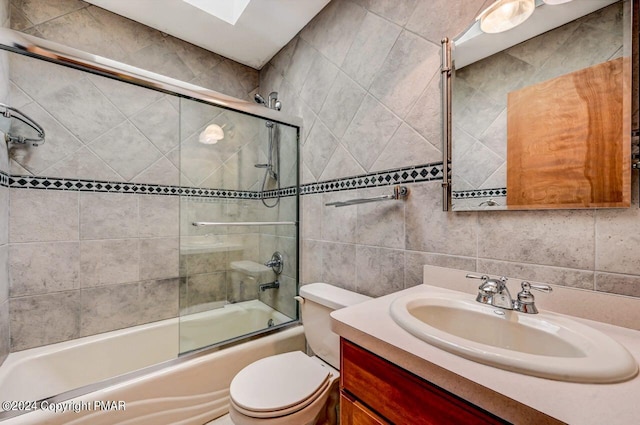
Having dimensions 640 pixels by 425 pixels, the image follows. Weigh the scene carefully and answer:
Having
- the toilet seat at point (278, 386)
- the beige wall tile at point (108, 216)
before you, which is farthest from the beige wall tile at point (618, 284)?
the beige wall tile at point (108, 216)

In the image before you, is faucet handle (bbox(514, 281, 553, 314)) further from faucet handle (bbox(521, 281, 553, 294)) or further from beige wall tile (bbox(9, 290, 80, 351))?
beige wall tile (bbox(9, 290, 80, 351))

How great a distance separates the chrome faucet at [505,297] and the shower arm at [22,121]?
2155mm

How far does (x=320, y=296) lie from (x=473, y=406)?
928 mm

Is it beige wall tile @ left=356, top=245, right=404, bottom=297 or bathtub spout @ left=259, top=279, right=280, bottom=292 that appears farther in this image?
bathtub spout @ left=259, top=279, right=280, bottom=292

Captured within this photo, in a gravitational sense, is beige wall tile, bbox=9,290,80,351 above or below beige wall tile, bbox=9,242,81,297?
below

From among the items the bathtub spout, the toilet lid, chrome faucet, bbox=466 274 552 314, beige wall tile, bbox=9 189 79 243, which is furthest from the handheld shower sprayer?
chrome faucet, bbox=466 274 552 314

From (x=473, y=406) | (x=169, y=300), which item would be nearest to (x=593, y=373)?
(x=473, y=406)

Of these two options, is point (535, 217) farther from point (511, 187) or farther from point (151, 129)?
point (151, 129)

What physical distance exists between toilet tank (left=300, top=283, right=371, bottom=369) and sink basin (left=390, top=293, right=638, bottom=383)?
1.60 feet

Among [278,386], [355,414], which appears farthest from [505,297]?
[278,386]

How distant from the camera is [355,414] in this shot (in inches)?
30.2

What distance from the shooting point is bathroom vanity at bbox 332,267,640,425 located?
435 mm

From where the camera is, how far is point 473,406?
52 cm

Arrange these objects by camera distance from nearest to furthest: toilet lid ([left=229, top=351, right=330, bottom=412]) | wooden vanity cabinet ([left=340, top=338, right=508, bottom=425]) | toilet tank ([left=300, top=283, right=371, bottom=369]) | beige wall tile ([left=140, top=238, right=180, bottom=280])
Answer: wooden vanity cabinet ([left=340, top=338, right=508, bottom=425]) < toilet lid ([left=229, top=351, right=330, bottom=412]) < toilet tank ([left=300, top=283, right=371, bottom=369]) < beige wall tile ([left=140, top=238, right=180, bottom=280])
